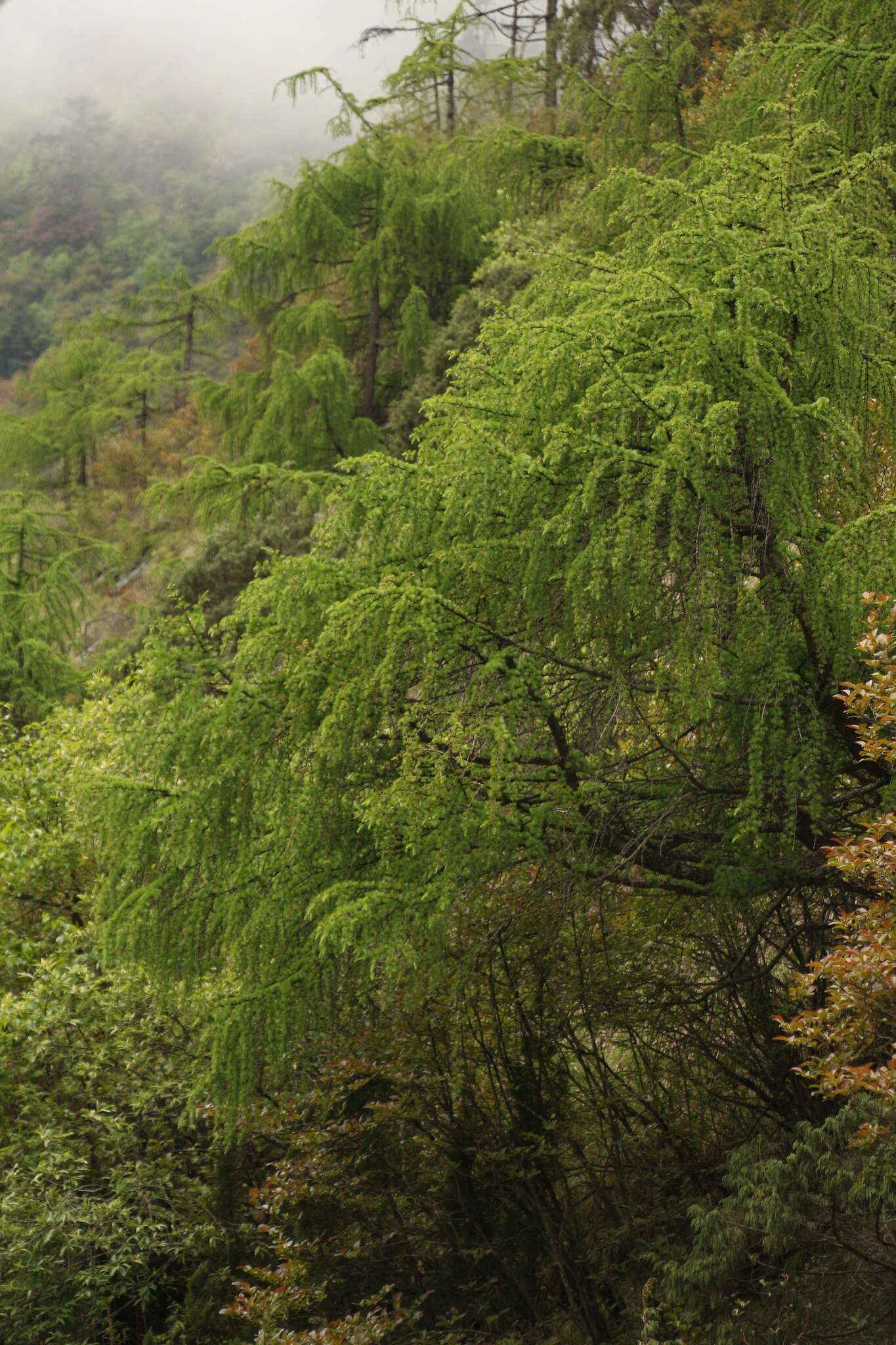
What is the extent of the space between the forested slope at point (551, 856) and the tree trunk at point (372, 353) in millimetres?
9570

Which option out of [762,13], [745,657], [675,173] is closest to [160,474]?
[762,13]

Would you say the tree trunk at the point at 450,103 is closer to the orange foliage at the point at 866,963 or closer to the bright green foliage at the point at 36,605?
the bright green foliage at the point at 36,605

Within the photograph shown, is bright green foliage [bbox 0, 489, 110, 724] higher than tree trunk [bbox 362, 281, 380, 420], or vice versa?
tree trunk [bbox 362, 281, 380, 420]

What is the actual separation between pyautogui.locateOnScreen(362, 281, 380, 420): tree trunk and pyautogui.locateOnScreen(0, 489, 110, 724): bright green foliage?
473cm

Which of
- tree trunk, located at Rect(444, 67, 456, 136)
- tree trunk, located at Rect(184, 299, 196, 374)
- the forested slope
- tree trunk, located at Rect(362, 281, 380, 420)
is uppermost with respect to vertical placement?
tree trunk, located at Rect(444, 67, 456, 136)

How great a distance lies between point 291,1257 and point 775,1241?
2.71 m

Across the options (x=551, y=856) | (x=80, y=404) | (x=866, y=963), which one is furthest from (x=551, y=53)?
(x=866, y=963)

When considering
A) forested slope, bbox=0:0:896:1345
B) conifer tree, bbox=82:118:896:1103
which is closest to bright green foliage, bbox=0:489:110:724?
forested slope, bbox=0:0:896:1345

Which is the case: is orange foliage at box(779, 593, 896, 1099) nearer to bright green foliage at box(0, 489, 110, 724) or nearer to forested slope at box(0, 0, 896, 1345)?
forested slope at box(0, 0, 896, 1345)

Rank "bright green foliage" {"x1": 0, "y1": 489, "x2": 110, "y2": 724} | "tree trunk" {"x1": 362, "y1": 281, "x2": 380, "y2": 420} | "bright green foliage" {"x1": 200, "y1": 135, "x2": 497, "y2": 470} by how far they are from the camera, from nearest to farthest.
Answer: "bright green foliage" {"x1": 0, "y1": 489, "x2": 110, "y2": 724} → "bright green foliage" {"x1": 200, "y1": 135, "x2": 497, "y2": 470} → "tree trunk" {"x1": 362, "y1": 281, "x2": 380, "y2": 420}

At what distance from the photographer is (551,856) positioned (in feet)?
14.9

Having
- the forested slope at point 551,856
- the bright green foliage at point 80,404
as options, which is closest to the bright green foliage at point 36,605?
the forested slope at point 551,856

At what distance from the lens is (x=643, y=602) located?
13.1 ft

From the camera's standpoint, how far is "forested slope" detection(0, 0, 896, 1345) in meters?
4.03
